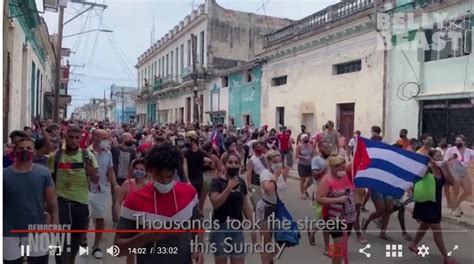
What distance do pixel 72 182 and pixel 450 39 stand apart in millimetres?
9095

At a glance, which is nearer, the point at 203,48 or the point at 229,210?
the point at 229,210

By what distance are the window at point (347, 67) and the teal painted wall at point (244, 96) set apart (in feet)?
19.7

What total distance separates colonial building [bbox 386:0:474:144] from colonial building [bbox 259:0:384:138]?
0.63 meters

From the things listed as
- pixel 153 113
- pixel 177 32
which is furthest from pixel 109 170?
pixel 153 113

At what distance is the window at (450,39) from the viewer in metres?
10.0

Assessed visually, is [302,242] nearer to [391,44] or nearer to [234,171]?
[234,171]

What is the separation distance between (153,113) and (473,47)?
109 ft

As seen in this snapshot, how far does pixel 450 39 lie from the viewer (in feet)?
34.7

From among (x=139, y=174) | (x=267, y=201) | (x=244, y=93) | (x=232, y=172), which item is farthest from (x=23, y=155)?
(x=244, y=93)

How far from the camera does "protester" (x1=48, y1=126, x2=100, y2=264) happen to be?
469cm

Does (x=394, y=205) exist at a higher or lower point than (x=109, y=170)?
lower

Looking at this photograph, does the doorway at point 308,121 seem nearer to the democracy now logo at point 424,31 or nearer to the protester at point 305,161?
the democracy now logo at point 424,31

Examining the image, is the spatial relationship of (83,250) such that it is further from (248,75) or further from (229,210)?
(248,75)

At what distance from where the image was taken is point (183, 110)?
3192 cm
